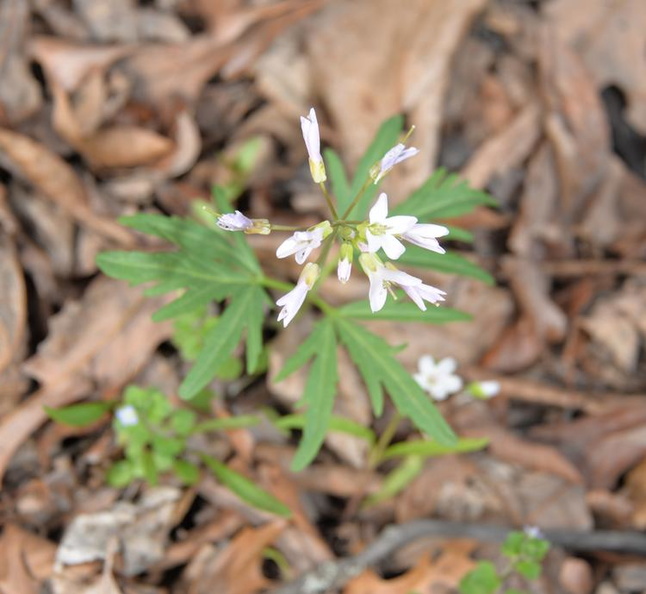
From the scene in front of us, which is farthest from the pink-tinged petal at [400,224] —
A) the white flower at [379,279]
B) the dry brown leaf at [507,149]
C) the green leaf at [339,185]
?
the dry brown leaf at [507,149]

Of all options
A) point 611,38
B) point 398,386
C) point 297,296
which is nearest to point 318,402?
point 398,386

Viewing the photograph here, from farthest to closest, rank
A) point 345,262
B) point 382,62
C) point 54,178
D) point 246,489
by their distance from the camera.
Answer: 1. point 382,62
2. point 54,178
3. point 246,489
4. point 345,262

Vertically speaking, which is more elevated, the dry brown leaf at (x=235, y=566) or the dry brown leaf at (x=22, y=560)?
the dry brown leaf at (x=22, y=560)

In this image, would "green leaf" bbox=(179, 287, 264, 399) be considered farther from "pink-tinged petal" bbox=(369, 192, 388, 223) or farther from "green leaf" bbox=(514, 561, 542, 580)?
"green leaf" bbox=(514, 561, 542, 580)

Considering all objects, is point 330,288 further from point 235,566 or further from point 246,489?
point 235,566

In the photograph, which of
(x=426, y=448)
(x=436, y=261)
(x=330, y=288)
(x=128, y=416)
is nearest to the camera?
(x=436, y=261)

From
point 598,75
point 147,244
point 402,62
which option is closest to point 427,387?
point 147,244

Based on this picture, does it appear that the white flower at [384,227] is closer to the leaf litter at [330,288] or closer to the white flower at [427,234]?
the white flower at [427,234]
